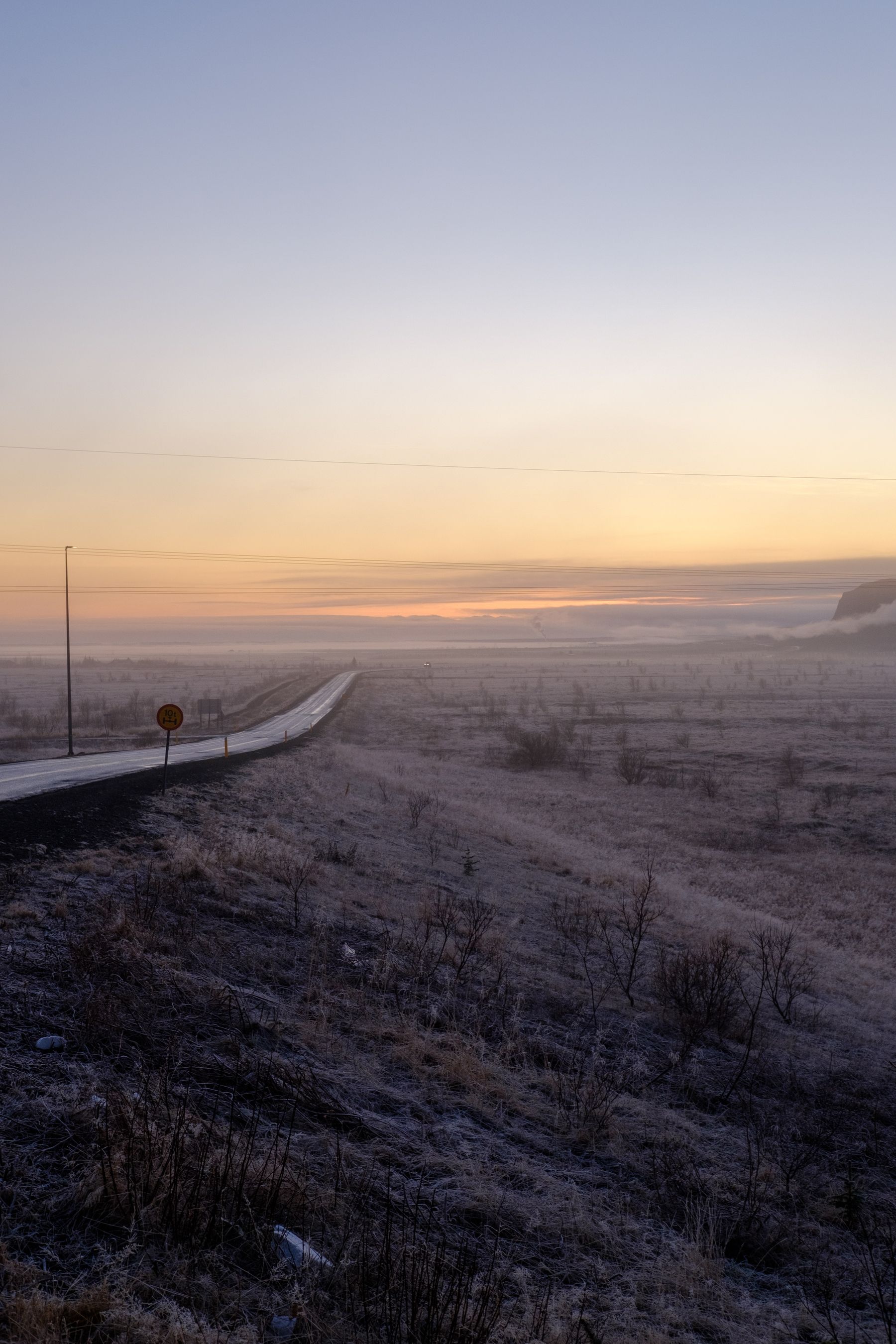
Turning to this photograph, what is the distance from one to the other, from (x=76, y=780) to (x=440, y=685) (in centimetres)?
9829

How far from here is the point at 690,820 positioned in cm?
3069

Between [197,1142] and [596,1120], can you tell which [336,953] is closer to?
[596,1120]

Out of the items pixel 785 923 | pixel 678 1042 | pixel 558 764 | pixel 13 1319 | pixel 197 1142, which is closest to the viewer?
pixel 13 1319

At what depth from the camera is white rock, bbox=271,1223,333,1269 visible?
485 centimetres

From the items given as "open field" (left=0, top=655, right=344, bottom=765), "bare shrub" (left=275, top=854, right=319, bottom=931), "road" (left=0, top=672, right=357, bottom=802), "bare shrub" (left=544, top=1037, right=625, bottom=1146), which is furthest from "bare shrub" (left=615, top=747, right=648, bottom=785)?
"bare shrub" (left=544, top=1037, right=625, bottom=1146)

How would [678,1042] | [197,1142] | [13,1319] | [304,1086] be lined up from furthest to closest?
1. [678,1042]
2. [304,1086]
3. [197,1142]
4. [13,1319]

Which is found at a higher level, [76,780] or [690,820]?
[76,780]

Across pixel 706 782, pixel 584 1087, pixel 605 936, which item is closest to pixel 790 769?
pixel 706 782

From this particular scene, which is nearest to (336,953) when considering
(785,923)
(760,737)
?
(785,923)

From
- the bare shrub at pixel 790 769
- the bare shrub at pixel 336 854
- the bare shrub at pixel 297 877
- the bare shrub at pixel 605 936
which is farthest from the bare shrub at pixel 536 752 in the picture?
the bare shrub at pixel 297 877

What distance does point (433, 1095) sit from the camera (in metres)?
8.05

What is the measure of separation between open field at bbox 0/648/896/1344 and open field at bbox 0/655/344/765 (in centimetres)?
2502

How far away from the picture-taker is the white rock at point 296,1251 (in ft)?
15.9

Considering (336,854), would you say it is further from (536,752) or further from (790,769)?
(790,769)
